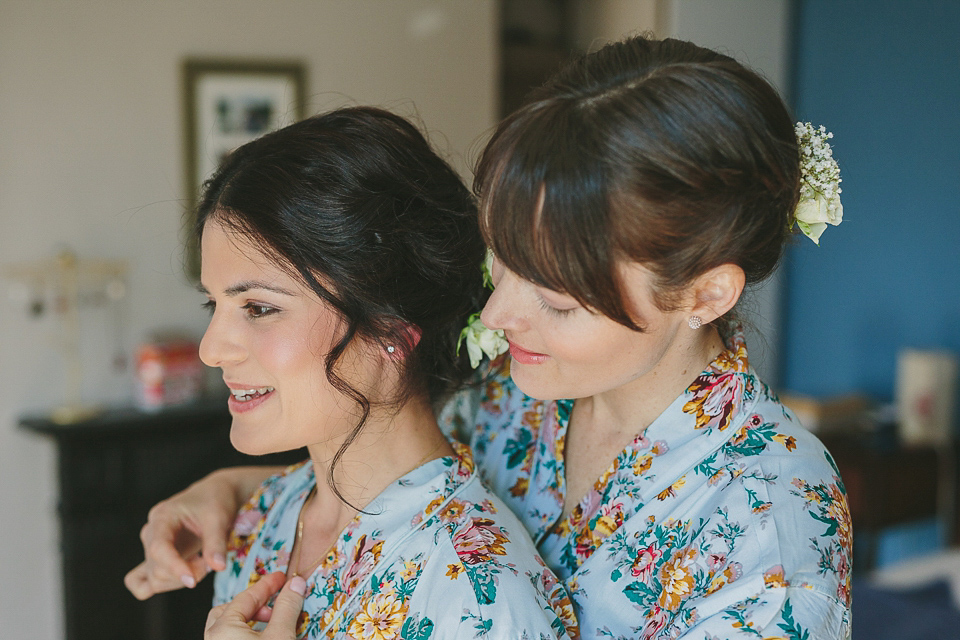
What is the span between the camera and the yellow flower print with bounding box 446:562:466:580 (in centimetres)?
104

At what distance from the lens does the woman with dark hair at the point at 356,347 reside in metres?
1.12

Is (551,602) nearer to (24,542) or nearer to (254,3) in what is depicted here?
(24,542)

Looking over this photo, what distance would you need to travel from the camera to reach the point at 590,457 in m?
1.35

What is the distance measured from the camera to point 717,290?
42.7 inches

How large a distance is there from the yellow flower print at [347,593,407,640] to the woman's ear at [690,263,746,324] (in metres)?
0.52

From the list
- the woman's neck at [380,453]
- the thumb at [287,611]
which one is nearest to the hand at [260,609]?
the thumb at [287,611]

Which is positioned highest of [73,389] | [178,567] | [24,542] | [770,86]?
[770,86]

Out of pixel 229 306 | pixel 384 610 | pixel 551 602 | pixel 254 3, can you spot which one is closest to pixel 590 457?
pixel 551 602

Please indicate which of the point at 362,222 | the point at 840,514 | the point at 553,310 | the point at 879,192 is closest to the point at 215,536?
the point at 362,222

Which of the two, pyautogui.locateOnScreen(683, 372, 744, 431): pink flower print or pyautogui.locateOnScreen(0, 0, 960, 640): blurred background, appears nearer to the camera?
pyautogui.locateOnScreen(683, 372, 744, 431): pink flower print

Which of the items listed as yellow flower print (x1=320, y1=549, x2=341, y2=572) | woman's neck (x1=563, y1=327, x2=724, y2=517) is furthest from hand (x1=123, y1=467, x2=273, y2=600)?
woman's neck (x1=563, y1=327, x2=724, y2=517)

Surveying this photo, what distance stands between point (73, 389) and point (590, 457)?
2355 millimetres

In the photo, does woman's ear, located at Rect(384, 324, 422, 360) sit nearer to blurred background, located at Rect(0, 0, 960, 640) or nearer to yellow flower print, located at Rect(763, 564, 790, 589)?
yellow flower print, located at Rect(763, 564, 790, 589)

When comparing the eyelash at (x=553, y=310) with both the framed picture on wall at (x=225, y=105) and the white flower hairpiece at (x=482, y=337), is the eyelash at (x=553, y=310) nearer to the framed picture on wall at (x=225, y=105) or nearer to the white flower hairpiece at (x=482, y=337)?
the white flower hairpiece at (x=482, y=337)
